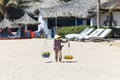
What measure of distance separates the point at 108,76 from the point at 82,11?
3682 centimetres

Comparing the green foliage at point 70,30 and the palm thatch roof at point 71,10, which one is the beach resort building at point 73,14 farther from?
the green foliage at point 70,30

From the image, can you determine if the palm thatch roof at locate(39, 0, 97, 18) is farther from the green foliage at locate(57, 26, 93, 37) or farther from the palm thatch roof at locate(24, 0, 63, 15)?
the palm thatch roof at locate(24, 0, 63, 15)

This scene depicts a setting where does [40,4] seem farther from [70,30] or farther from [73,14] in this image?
[70,30]

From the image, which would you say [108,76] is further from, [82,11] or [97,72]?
[82,11]

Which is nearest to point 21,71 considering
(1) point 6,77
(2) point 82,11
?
(1) point 6,77

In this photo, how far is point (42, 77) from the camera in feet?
45.8

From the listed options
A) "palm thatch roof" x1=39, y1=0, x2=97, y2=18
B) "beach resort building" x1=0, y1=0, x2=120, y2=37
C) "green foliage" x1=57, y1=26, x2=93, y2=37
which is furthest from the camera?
"palm thatch roof" x1=39, y1=0, x2=97, y2=18

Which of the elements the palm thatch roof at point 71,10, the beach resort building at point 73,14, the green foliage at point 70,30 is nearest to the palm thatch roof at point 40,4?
the beach resort building at point 73,14

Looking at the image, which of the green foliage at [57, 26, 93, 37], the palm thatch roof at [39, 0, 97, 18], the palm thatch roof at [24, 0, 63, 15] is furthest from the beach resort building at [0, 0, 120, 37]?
the green foliage at [57, 26, 93, 37]

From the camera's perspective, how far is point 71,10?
51.6m

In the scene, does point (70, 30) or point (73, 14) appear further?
point (73, 14)

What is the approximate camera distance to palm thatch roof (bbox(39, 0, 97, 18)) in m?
50.5

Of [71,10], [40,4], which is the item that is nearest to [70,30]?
[71,10]

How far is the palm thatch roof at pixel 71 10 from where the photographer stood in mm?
50531
